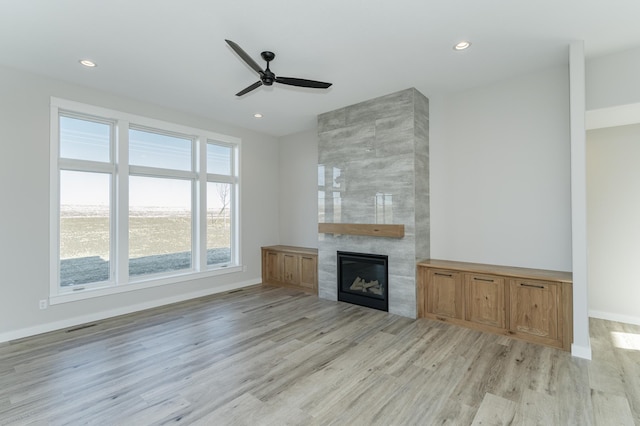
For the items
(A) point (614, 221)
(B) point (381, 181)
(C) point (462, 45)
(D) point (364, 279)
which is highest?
(C) point (462, 45)

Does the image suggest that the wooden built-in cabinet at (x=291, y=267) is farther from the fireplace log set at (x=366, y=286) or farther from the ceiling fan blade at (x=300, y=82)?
the ceiling fan blade at (x=300, y=82)

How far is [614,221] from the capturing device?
12.6ft

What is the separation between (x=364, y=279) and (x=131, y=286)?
11.5ft

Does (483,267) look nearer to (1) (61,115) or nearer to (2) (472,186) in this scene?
(2) (472,186)

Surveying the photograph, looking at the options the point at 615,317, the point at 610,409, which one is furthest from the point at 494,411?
the point at 615,317

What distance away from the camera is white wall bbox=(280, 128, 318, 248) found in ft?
20.2

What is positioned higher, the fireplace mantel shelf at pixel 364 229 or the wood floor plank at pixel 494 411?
the fireplace mantel shelf at pixel 364 229

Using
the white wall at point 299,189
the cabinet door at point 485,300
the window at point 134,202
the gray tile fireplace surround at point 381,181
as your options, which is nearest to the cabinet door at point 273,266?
the white wall at point 299,189

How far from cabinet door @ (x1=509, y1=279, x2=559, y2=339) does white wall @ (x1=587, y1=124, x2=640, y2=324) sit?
138 centimetres

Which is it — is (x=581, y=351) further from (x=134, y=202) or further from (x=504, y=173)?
(x=134, y=202)

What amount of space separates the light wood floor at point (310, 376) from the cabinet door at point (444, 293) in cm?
20

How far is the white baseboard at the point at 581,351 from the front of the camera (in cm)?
291

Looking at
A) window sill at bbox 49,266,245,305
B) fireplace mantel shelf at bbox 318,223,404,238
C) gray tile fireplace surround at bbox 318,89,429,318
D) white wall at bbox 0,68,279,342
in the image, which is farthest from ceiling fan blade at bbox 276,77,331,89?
window sill at bbox 49,266,245,305

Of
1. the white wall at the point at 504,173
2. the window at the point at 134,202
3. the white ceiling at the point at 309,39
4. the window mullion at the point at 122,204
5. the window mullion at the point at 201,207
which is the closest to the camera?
the white ceiling at the point at 309,39
